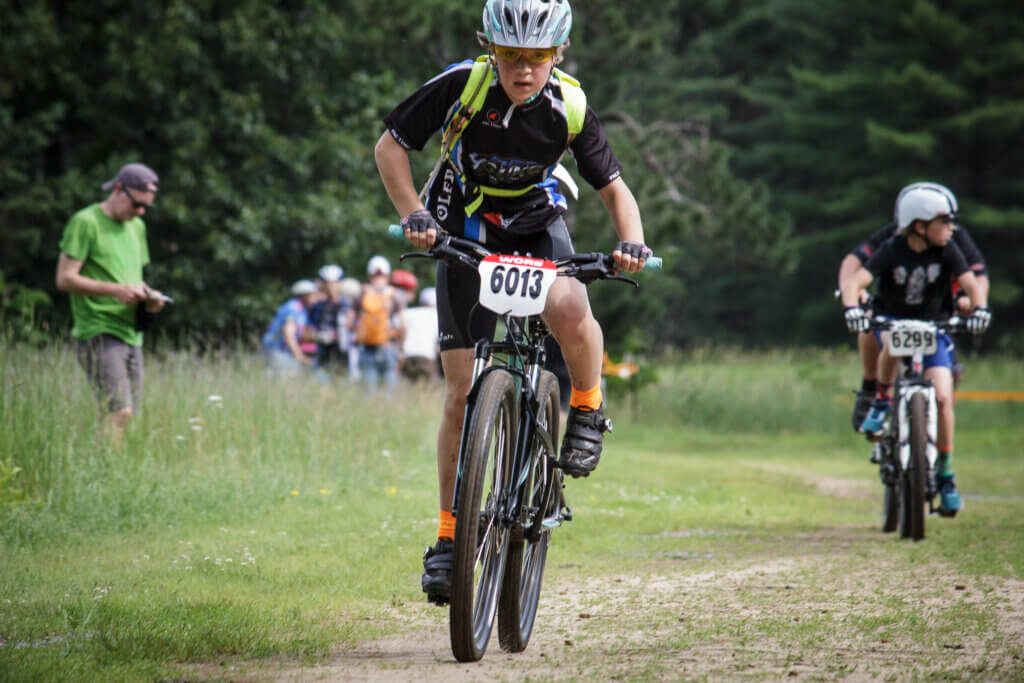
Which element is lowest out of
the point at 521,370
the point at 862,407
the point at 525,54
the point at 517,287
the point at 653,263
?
the point at 862,407

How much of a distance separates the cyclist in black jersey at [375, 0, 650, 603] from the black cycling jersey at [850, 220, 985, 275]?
4666 mm

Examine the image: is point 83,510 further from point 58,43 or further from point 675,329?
point 675,329

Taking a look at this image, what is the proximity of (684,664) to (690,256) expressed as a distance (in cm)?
4869

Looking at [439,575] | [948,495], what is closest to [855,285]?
[948,495]

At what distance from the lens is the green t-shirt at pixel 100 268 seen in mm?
9203

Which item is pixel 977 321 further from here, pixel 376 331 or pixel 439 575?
pixel 376 331

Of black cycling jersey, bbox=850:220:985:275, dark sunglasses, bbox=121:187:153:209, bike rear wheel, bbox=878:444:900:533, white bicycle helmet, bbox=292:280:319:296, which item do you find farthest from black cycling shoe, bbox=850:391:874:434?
white bicycle helmet, bbox=292:280:319:296

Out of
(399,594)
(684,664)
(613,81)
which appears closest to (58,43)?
(613,81)

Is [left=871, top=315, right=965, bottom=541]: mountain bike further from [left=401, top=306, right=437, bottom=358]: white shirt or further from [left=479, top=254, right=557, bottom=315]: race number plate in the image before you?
[left=401, top=306, right=437, bottom=358]: white shirt

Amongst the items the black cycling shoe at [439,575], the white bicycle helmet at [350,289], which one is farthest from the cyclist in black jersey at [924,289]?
the white bicycle helmet at [350,289]

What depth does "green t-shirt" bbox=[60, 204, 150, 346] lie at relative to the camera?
920cm

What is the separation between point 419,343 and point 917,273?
802cm

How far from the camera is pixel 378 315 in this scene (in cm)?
1524

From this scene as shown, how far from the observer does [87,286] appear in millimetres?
9008
